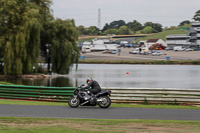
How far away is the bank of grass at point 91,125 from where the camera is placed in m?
12.0

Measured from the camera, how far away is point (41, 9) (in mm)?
61000

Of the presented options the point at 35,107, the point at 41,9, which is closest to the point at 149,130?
the point at 35,107

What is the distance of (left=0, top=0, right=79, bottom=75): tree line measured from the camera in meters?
51.7

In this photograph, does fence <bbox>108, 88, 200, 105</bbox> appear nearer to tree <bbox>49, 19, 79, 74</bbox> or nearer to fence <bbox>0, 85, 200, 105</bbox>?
fence <bbox>0, 85, 200, 105</bbox>

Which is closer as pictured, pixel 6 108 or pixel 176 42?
pixel 6 108

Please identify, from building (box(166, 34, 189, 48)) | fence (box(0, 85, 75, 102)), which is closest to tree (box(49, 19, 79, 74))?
fence (box(0, 85, 75, 102))

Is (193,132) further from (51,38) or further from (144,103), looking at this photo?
(51,38)

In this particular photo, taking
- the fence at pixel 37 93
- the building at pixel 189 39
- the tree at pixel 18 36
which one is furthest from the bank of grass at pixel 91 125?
the building at pixel 189 39

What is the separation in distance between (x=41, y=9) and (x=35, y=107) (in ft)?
146

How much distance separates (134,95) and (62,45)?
1491 inches

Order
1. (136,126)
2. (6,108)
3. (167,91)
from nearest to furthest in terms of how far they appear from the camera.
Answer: (136,126) < (6,108) < (167,91)

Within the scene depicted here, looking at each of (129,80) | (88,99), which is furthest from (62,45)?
(88,99)

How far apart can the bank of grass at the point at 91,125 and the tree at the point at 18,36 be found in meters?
38.0

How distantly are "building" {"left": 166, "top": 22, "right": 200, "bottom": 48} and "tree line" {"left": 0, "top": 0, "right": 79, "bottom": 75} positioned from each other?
4788 inches
